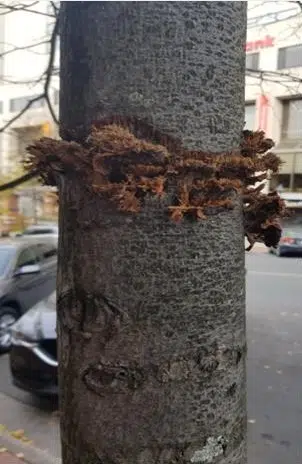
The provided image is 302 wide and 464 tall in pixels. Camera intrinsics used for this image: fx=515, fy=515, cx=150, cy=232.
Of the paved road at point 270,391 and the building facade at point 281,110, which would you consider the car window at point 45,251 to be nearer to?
the paved road at point 270,391

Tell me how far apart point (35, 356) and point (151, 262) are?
461 centimetres

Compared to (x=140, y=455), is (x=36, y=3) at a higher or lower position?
higher

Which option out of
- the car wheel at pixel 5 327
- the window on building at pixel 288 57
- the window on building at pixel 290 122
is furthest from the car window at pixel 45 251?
the window on building at pixel 290 122

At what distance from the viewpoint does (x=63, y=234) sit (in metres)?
0.96

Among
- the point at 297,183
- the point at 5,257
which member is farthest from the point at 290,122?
the point at 5,257

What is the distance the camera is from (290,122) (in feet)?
87.7

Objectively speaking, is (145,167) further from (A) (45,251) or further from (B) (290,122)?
(B) (290,122)

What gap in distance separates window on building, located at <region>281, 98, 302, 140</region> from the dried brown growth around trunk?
2529 centimetres

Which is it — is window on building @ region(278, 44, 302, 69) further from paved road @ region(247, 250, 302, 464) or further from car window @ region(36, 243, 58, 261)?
car window @ region(36, 243, 58, 261)

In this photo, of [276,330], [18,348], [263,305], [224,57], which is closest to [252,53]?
[263,305]

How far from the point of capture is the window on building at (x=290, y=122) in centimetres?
2553

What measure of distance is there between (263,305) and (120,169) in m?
9.79

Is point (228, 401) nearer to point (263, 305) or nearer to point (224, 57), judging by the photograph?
point (224, 57)

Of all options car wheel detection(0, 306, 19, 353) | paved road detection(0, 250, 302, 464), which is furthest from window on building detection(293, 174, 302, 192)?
car wheel detection(0, 306, 19, 353)
